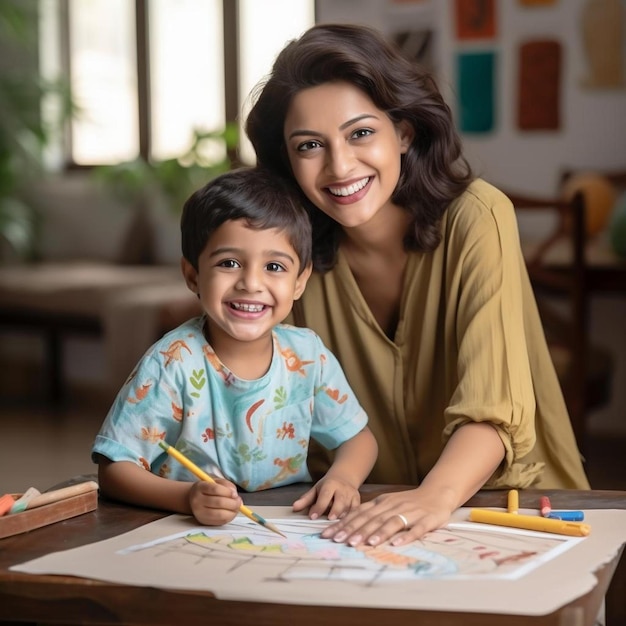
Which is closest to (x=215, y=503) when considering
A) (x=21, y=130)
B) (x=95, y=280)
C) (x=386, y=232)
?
(x=386, y=232)

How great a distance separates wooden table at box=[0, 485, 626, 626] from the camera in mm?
964

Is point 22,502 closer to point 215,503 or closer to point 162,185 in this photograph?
point 215,503

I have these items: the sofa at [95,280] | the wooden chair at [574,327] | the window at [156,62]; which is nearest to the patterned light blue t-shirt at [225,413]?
the wooden chair at [574,327]

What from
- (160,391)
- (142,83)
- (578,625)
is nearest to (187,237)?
(160,391)

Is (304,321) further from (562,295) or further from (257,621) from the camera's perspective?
(562,295)

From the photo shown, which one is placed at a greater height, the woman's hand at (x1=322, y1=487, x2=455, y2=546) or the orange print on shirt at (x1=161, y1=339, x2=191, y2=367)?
the orange print on shirt at (x1=161, y1=339, x2=191, y2=367)

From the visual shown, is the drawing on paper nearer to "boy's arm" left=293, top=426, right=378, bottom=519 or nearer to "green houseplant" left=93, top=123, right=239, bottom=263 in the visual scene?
"boy's arm" left=293, top=426, right=378, bottom=519

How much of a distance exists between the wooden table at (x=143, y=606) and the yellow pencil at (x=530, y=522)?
0.23ft

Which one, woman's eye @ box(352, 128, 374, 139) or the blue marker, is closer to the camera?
the blue marker

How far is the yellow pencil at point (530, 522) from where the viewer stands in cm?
119

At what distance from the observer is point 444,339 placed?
1682 mm

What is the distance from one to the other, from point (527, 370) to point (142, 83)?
5.16 m

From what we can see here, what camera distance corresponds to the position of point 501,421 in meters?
1.45

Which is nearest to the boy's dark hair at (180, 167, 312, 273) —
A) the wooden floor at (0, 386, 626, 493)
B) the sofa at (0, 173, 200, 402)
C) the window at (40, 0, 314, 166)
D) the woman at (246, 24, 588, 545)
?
the woman at (246, 24, 588, 545)
